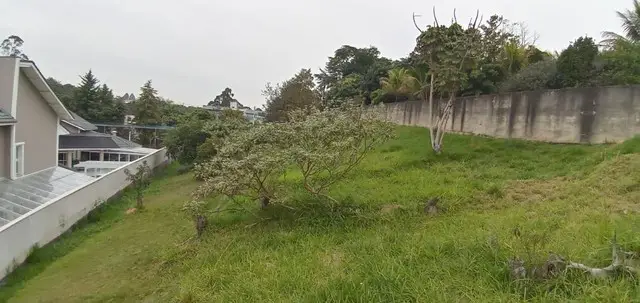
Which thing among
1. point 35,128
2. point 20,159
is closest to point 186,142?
point 35,128

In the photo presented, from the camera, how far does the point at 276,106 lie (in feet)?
81.9

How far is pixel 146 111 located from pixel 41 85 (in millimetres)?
21463

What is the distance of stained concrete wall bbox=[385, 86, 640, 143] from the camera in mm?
8344

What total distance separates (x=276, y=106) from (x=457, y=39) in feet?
53.5

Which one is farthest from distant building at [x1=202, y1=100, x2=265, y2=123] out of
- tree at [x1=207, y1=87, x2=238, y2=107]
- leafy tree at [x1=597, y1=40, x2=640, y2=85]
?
leafy tree at [x1=597, y1=40, x2=640, y2=85]

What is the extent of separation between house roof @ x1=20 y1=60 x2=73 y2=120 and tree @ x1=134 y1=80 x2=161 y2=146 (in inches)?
750

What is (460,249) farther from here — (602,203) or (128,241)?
(128,241)

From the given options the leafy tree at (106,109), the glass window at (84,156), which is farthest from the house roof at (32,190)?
the leafy tree at (106,109)

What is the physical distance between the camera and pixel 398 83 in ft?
57.5

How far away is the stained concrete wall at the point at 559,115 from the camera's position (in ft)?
27.4

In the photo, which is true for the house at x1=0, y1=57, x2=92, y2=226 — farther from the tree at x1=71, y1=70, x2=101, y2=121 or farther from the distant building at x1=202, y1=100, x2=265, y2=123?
the tree at x1=71, y1=70, x2=101, y2=121

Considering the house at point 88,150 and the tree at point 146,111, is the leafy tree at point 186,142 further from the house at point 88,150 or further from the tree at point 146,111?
the tree at point 146,111

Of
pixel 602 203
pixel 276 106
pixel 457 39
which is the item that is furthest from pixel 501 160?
pixel 276 106

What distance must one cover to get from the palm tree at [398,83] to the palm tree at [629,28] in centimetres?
709
